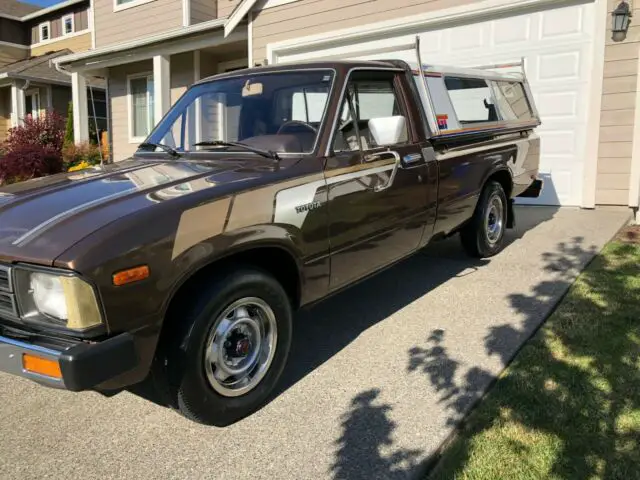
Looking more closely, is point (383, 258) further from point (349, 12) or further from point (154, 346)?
point (349, 12)

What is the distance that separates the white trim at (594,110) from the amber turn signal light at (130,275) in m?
7.21

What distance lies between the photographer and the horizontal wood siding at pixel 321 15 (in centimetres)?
920

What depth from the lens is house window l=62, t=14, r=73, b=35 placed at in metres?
25.2

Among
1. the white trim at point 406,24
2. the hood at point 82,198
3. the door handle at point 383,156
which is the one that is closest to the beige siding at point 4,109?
the white trim at point 406,24

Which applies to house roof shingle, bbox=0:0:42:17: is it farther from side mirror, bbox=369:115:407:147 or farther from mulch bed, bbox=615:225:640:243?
side mirror, bbox=369:115:407:147

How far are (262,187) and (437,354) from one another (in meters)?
1.67

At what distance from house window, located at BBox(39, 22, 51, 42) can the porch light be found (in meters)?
27.0

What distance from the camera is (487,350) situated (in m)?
3.76

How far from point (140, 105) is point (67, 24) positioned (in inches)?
508

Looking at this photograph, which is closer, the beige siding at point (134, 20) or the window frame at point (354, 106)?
the window frame at point (354, 106)

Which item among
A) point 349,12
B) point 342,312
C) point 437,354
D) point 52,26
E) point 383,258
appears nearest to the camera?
point 437,354

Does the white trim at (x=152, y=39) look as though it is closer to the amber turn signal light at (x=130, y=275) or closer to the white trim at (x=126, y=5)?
the white trim at (x=126, y=5)

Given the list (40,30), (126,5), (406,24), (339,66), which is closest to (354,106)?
(339,66)

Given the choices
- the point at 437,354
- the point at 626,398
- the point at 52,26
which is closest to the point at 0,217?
the point at 437,354
